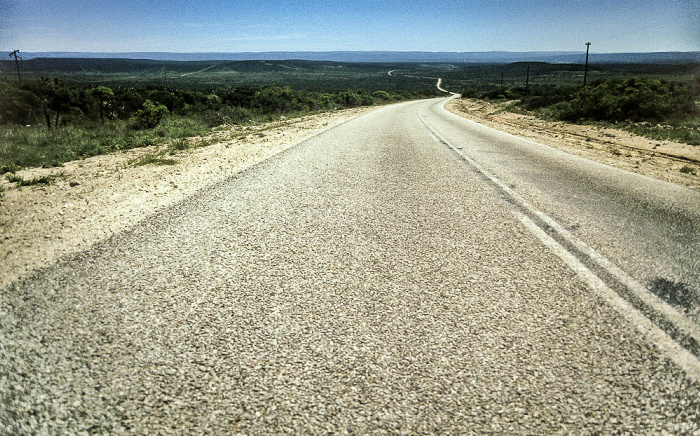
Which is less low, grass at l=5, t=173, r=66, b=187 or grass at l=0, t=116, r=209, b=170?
grass at l=0, t=116, r=209, b=170

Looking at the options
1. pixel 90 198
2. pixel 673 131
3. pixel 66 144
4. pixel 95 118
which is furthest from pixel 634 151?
pixel 95 118

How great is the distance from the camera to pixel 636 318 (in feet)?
7.68

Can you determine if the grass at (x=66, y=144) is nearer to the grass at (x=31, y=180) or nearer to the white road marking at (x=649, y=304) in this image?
the grass at (x=31, y=180)

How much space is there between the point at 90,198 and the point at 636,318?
6.43m

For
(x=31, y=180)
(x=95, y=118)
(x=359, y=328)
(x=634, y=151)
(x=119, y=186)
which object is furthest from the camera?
(x=95, y=118)

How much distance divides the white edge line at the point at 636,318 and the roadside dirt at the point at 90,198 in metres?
4.43

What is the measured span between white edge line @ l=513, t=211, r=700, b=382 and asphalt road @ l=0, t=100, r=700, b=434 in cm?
1

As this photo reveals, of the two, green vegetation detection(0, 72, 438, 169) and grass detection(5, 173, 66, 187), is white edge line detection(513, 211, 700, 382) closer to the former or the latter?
grass detection(5, 173, 66, 187)

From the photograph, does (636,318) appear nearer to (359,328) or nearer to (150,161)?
(359,328)

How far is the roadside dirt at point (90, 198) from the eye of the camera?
11.8 feet

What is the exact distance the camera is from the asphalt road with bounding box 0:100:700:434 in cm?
170

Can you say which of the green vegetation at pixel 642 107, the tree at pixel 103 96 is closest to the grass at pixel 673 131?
the green vegetation at pixel 642 107

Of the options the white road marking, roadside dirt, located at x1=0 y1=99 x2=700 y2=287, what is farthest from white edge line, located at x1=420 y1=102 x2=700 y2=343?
roadside dirt, located at x1=0 y1=99 x2=700 y2=287

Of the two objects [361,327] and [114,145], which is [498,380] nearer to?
[361,327]
